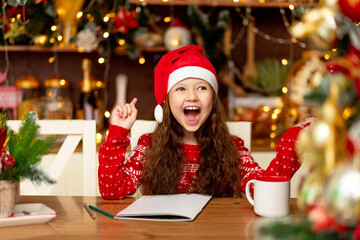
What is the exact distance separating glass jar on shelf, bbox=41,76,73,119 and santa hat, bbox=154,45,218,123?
0.88 meters

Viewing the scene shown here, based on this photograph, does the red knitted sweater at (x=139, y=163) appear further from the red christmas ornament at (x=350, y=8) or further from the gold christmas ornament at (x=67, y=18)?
the gold christmas ornament at (x=67, y=18)

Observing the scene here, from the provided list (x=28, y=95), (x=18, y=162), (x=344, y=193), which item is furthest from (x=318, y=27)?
(x=28, y=95)

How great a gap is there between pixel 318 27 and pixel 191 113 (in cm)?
90

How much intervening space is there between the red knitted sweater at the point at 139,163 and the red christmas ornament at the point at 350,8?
743 millimetres

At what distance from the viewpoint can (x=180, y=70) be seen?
1.39 metres

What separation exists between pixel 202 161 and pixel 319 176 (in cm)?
96

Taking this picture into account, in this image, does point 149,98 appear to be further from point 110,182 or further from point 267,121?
point 110,182

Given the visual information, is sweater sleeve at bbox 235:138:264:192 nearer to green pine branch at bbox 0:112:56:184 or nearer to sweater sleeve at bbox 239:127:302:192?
sweater sleeve at bbox 239:127:302:192

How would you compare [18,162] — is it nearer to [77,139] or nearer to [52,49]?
[77,139]

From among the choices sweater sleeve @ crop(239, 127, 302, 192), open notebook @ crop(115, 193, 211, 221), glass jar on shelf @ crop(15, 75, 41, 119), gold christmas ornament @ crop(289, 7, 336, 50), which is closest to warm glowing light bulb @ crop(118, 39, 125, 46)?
glass jar on shelf @ crop(15, 75, 41, 119)

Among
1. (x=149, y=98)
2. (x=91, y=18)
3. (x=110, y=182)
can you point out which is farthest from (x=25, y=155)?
(x=149, y=98)

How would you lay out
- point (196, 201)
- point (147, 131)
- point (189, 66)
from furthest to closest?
1. point (147, 131)
2. point (189, 66)
3. point (196, 201)

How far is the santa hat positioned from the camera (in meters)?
1.38

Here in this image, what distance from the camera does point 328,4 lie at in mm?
560
